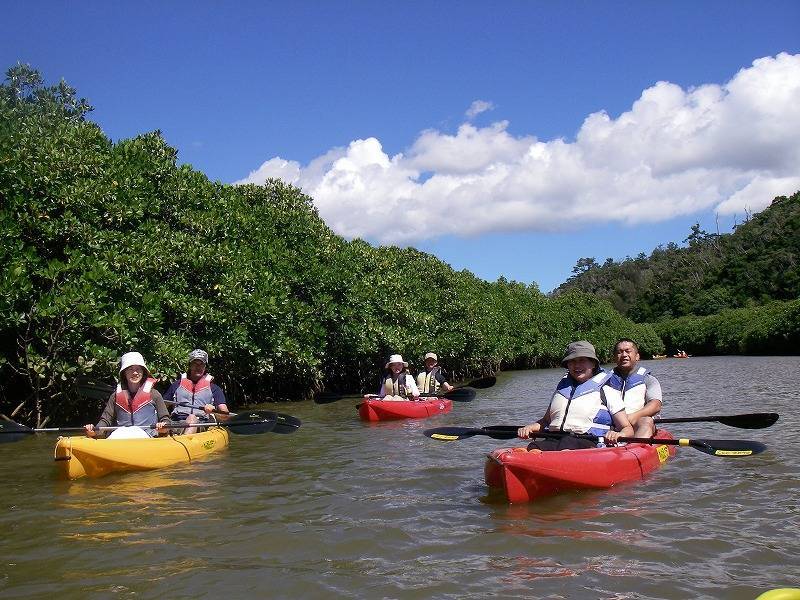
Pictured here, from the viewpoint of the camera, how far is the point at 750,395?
717 inches

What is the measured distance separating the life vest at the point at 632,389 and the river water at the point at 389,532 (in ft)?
2.75

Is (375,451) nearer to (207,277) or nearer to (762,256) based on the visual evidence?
(207,277)

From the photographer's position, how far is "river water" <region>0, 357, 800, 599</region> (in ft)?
15.6

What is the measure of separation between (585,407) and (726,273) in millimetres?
70011

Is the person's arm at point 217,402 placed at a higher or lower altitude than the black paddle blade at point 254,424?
higher

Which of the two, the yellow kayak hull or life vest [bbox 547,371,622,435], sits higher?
life vest [bbox 547,371,622,435]

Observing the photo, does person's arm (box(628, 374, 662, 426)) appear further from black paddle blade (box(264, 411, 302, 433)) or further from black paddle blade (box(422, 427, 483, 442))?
black paddle blade (box(264, 411, 302, 433))

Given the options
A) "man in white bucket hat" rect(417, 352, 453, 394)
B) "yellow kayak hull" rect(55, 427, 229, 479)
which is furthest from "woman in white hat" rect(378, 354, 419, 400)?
"yellow kayak hull" rect(55, 427, 229, 479)

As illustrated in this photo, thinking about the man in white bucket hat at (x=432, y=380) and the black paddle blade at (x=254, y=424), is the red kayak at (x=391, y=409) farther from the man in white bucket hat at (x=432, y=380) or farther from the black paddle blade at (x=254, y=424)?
the black paddle blade at (x=254, y=424)

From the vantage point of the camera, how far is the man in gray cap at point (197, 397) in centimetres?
1083

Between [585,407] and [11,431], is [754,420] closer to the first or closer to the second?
[585,407]

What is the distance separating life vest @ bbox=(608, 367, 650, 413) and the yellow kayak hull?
5.40 meters

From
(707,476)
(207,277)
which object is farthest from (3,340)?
(707,476)

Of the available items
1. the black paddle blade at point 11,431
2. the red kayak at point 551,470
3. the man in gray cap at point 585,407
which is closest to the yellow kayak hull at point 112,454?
the black paddle blade at point 11,431
